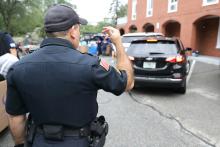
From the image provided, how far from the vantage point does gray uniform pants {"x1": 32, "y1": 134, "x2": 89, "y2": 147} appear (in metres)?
1.85

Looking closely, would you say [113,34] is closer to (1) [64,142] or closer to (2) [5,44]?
(1) [64,142]

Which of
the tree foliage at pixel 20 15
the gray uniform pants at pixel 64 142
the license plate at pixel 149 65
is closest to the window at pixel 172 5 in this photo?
the license plate at pixel 149 65

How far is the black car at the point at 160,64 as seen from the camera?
279 inches

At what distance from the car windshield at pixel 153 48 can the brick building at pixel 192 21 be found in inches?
397

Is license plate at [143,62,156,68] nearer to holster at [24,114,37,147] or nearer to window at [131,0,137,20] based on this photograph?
holster at [24,114,37,147]

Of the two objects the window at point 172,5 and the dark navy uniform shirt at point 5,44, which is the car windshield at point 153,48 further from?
the window at point 172,5

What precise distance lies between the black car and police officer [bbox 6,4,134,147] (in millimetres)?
5308

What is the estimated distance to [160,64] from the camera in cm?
711

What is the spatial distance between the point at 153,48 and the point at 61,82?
591 cm

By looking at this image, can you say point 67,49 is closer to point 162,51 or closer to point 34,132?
point 34,132

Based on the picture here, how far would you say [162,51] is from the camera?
23.8 feet

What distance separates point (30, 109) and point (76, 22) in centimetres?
69

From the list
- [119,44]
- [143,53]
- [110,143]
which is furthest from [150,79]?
[119,44]

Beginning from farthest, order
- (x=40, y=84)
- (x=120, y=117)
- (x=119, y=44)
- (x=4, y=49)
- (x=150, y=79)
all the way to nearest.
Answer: (x=150, y=79)
(x=120, y=117)
(x=4, y=49)
(x=119, y=44)
(x=40, y=84)
